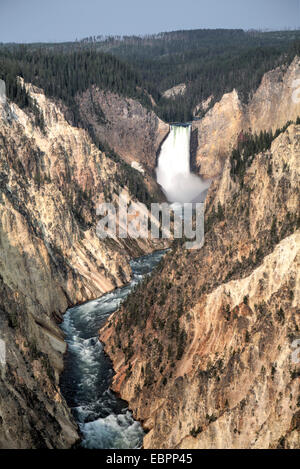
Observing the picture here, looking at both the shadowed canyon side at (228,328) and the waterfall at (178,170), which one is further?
the waterfall at (178,170)

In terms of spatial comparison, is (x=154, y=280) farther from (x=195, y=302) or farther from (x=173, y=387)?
(x=173, y=387)

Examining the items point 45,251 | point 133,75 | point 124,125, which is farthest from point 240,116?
point 45,251

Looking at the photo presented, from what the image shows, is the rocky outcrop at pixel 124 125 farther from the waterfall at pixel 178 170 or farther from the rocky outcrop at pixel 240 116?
the rocky outcrop at pixel 240 116

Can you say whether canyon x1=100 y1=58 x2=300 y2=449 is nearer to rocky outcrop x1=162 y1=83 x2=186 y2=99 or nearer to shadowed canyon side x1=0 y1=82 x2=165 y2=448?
shadowed canyon side x1=0 y1=82 x2=165 y2=448

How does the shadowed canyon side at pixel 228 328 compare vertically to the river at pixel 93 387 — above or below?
above

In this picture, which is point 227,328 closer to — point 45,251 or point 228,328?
point 228,328

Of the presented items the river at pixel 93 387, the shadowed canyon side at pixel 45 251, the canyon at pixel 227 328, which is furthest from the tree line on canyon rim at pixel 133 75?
the canyon at pixel 227 328
